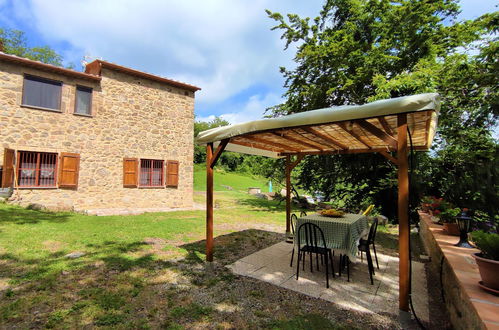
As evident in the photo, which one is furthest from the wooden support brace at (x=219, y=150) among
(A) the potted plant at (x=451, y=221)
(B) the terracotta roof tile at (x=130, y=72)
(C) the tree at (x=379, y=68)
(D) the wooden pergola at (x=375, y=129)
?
(B) the terracotta roof tile at (x=130, y=72)

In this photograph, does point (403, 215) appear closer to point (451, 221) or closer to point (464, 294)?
point (464, 294)

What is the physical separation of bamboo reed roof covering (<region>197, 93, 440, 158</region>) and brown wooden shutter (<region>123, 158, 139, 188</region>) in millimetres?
6478

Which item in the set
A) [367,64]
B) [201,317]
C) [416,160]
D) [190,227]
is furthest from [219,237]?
[367,64]

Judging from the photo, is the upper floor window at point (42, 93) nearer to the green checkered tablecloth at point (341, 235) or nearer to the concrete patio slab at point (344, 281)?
the concrete patio slab at point (344, 281)

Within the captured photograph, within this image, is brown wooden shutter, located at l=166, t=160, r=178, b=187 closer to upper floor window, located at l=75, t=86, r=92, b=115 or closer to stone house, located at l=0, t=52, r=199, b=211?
stone house, located at l=0, t=52, r=199, b=211

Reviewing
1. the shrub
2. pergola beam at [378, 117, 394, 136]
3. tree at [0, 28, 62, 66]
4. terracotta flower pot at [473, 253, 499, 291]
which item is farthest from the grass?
tree at [0, 28, 62, 66]

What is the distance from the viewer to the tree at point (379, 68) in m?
6.44

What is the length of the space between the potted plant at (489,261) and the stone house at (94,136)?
10.1 metres


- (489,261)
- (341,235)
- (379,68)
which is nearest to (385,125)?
Result: (341,235)

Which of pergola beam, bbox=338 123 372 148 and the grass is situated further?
pergola beam, bbox=338 123 372 148

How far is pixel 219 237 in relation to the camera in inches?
221

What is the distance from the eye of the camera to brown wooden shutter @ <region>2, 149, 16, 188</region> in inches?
287

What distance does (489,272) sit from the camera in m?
1.73

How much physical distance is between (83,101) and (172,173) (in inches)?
167
